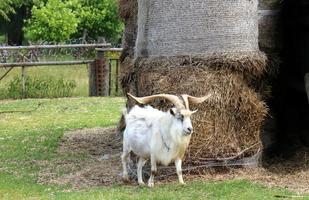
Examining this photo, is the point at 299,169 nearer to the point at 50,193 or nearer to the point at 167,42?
the point at 167,42

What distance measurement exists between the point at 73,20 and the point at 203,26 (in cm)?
2530

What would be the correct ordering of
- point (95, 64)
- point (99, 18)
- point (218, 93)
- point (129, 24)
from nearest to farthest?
point (218, 93)
point (129, 24)
point (95, 64)
point (99, 18)

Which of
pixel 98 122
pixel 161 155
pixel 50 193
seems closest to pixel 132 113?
pixel 161 155

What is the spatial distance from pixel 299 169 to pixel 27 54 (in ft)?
49.5

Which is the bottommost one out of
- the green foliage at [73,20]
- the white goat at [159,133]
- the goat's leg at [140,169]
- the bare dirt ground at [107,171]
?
the bare dirt ground at [107,171]

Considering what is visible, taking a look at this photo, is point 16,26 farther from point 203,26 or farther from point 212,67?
point 212,67

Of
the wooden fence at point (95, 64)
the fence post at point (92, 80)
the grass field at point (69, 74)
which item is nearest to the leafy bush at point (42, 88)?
the grass field at point (69, 74)

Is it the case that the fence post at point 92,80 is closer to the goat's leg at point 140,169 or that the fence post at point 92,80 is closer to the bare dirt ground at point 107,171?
the bare dirt ground at point 107,171

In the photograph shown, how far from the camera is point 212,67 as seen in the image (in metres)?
→ 9.99

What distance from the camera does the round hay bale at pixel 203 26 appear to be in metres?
10.0

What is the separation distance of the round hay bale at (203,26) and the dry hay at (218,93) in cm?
16

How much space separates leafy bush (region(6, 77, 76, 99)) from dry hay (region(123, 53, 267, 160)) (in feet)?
43.3

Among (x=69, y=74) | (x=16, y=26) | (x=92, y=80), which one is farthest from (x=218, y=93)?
(x=16, y=26)

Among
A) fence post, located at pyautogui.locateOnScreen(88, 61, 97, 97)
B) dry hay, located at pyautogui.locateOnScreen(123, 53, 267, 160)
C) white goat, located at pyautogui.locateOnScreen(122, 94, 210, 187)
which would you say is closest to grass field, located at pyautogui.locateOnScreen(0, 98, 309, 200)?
white goat, located at pyautogui.locateOnScreen(122, 94, 210, 187)
